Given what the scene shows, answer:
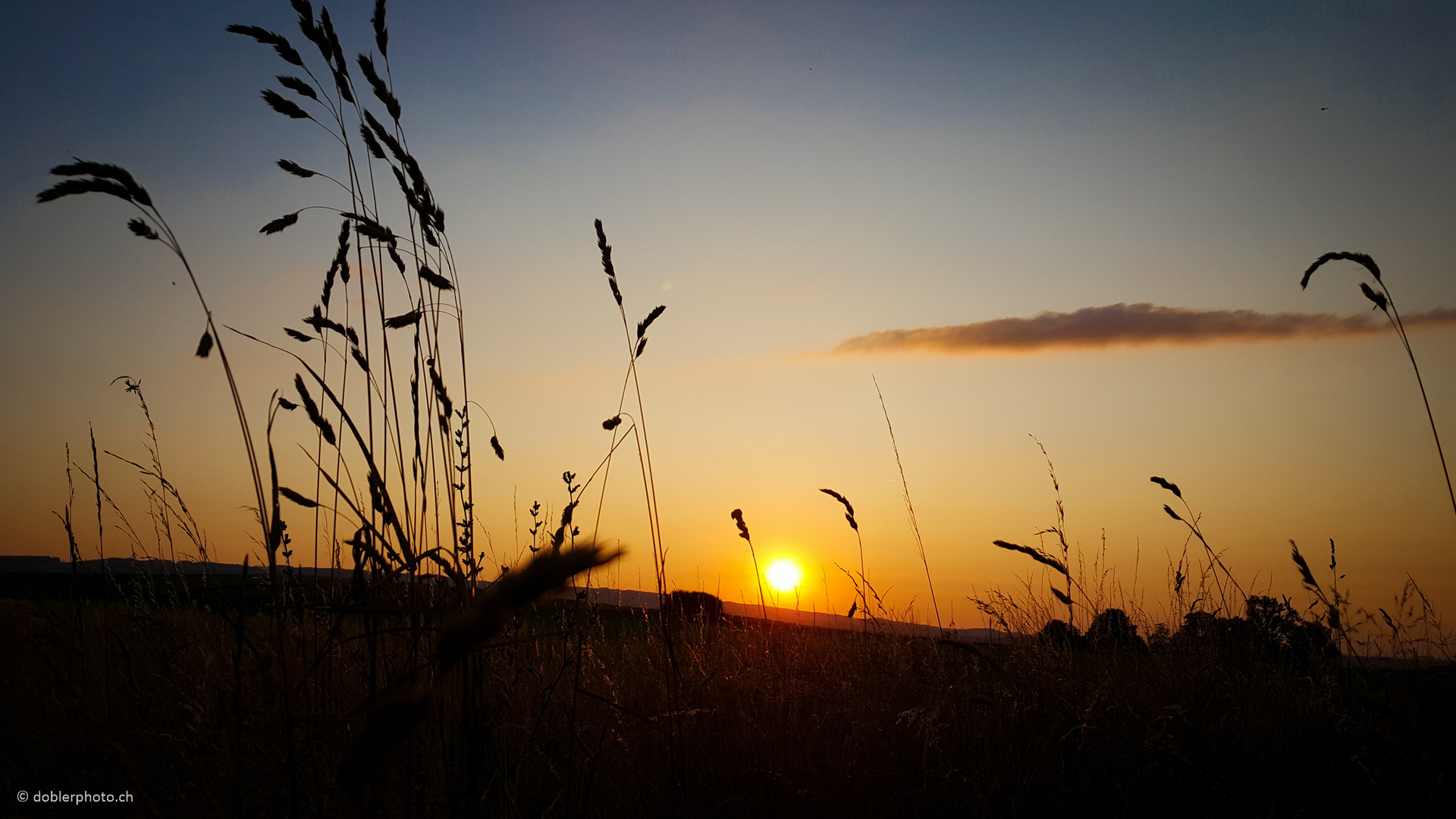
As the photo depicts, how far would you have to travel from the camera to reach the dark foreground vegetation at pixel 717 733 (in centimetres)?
→ 187

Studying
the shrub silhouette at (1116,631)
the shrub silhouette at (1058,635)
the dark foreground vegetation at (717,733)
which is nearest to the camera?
the dark foreground vegetation at (717,733)

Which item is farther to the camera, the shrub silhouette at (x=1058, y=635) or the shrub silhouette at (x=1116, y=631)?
the shrub silhouette at (x=1116, y=631)

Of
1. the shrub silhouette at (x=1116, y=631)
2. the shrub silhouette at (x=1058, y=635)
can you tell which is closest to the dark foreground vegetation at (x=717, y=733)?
the shrub silhouette at (x=1058, y=635)

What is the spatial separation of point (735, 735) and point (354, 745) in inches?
95.3

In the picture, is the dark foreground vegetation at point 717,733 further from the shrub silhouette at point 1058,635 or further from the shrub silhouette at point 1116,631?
the shrub silhouette at point 1116,631

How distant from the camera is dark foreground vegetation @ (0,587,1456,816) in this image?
73.7 inches

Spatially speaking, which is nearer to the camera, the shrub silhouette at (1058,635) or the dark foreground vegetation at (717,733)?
the dark foreground vegetation at (717,733)

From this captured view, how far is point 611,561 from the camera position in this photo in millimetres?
491

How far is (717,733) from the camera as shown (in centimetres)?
279

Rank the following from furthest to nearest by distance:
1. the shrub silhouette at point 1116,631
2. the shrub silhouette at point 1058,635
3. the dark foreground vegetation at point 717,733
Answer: the shrub silhouette at point 1116,631, the shrub silhouette at point 1058,635, the dark foreground vegetation at point 717,733

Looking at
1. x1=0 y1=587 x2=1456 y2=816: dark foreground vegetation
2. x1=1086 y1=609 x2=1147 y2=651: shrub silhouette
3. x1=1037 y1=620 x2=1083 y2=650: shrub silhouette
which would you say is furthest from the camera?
x1=1086 y1=609 x2=1147 y2=651: shrub silhouette

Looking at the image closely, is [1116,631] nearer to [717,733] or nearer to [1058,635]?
[1058,635]

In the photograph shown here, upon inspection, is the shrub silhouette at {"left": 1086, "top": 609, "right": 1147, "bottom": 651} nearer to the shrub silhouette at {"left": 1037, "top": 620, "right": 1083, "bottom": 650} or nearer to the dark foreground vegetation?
the shrub silhouette at {"left": 1037, "top": 620, "right": 1083, "bottom": 650}

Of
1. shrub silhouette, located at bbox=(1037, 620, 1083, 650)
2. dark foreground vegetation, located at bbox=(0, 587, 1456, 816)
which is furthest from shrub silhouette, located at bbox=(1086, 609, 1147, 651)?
dark foreground vegetation, located at bbox=(0, 587, 1456, 816)
